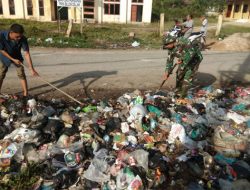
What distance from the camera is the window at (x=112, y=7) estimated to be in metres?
26.0

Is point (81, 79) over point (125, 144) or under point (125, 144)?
over

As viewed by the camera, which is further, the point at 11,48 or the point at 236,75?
the point at 236,75

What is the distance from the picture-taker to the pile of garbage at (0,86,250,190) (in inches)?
163

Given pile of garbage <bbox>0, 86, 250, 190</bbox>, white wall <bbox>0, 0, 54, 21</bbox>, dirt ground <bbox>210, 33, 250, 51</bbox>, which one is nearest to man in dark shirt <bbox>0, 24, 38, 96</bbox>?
pile of garbage <bbox>0, 86, 250, 190</bbox>

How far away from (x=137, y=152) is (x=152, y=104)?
1956 mm

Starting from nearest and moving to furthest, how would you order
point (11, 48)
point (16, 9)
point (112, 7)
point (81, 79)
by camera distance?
point (11, 48) < point (81, 79) < point (16, 9) < point (112, 7)

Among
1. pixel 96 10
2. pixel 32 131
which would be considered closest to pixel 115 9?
pixel 96 10

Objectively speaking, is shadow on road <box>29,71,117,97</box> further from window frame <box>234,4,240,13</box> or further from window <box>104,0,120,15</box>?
window frame <box>234,4,240,13</box>

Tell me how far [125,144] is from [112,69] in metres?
5.06

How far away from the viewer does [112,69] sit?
973 centimetres

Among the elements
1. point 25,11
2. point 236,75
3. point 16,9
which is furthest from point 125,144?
point 16,9

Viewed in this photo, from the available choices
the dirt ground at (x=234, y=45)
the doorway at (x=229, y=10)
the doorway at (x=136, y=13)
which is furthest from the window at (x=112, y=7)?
the doorway at (x=229, y=10)

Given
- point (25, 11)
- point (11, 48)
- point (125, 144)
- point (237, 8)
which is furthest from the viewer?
point (237, 8)

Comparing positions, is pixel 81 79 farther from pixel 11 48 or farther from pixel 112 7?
pixel 112 7
